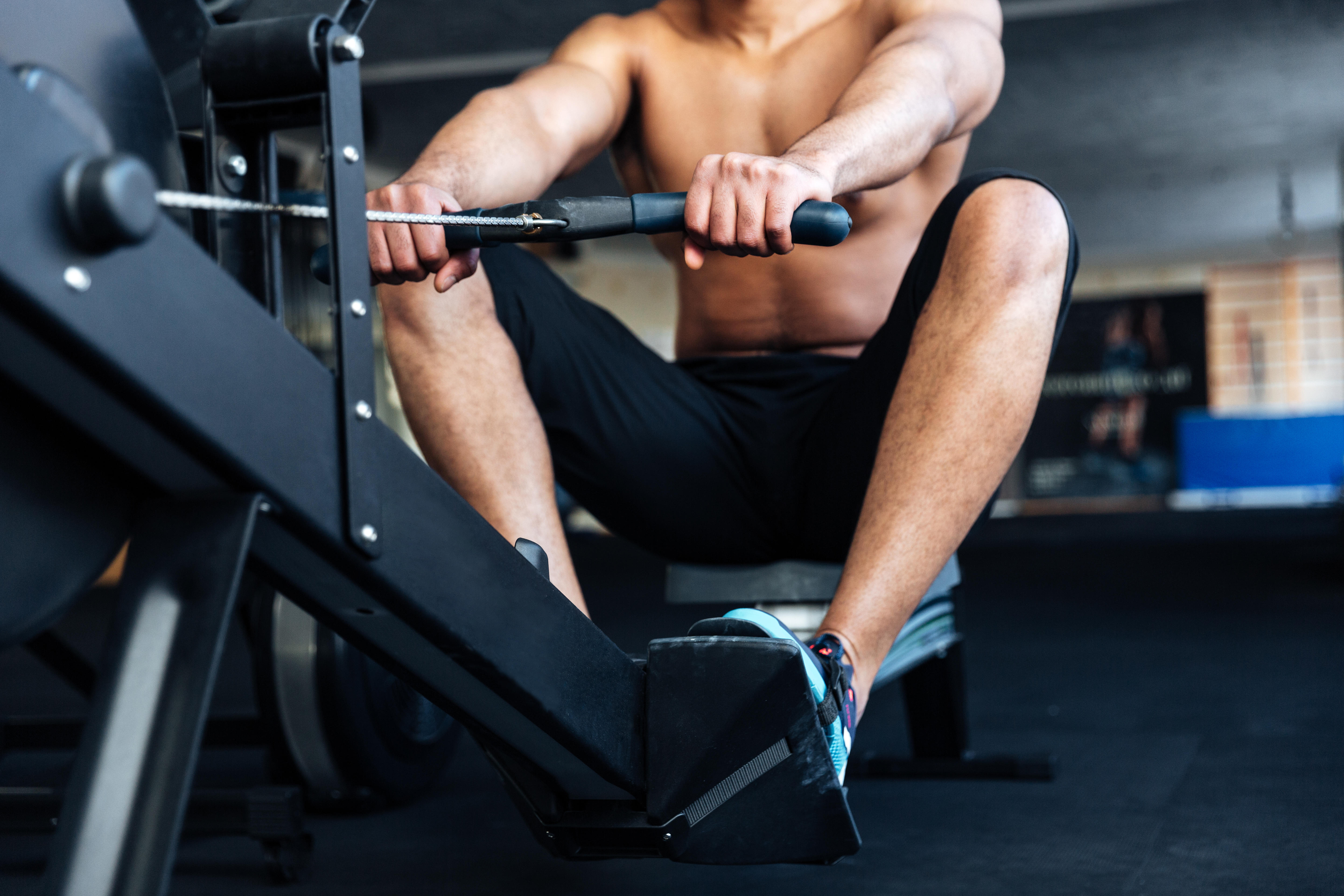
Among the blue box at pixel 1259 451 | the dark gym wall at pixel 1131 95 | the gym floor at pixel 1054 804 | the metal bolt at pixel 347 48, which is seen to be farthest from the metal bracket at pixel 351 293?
the blue box at pixel 1259 451

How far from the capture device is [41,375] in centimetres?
43

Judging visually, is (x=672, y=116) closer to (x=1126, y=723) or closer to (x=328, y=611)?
(x=328, y=611)

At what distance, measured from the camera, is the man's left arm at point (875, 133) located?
2.13 ft

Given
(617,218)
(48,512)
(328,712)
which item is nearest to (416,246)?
(617,218)

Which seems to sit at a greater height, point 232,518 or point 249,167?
point 249,167

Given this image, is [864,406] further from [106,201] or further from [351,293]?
[106,201]

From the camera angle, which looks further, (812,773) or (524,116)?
(524,116)

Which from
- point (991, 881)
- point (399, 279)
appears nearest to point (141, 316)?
point (399, 279)

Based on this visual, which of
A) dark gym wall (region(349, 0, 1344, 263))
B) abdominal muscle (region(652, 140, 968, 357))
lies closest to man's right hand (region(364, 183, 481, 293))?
abdominal muscle (region(652, 140, 968, 357))

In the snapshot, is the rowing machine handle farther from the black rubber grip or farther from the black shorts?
the black shorts

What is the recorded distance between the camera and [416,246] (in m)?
0.71

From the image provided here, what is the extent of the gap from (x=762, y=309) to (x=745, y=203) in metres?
0.56

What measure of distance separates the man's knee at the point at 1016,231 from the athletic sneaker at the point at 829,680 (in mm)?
300

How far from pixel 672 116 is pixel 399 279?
583 millimetres
